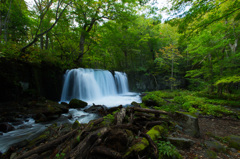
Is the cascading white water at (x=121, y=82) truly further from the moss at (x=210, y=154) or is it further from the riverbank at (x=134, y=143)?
the moss at (x=210, y=154)

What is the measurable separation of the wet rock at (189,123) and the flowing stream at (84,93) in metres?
4.74

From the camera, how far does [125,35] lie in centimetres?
2033

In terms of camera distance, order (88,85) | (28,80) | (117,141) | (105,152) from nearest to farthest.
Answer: (105,152), (117,141), (28,80), (88,85)

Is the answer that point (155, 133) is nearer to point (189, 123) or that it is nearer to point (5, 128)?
point (189, 123)

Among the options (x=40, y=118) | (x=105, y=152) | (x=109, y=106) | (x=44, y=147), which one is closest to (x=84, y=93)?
(x=109, y=106)

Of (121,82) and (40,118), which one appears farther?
(121,82)

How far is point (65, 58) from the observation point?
12055 mm

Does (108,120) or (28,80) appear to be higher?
(28,80)

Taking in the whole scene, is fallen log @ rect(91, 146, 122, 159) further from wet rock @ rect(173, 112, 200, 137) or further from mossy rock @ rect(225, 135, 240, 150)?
mossy rock @ rect(225, 135, 240, 150)

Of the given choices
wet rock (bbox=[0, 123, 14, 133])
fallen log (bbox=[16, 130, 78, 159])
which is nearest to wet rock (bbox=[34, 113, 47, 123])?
wet rock (bbox=[0, 123, 14, 133])

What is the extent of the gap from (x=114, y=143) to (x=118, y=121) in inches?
31.4

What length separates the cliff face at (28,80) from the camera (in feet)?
21.9

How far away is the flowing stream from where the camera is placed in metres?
4.27

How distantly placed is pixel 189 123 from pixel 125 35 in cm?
2007
